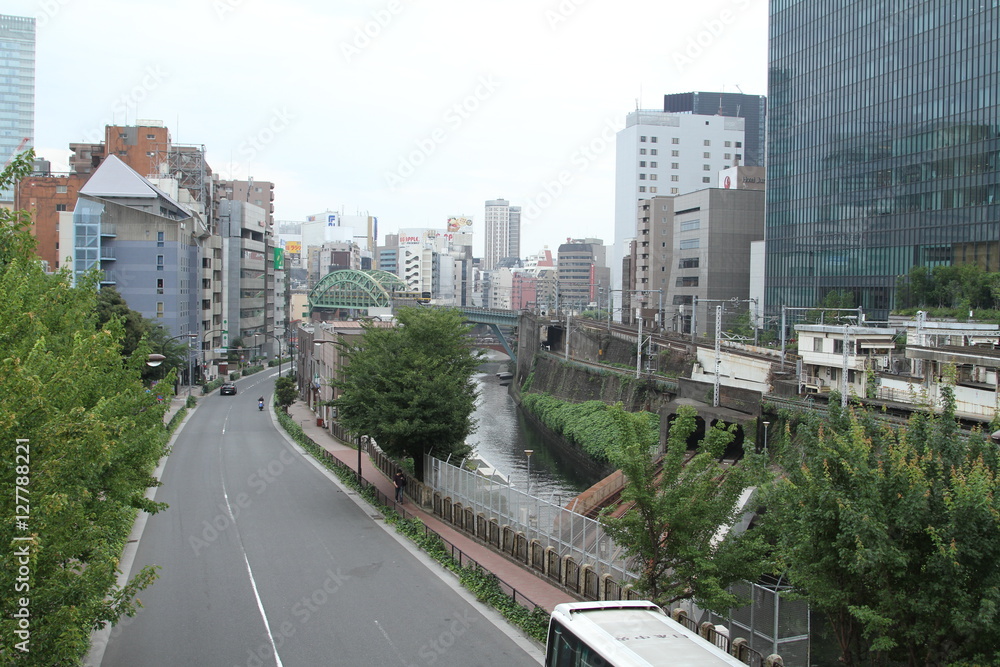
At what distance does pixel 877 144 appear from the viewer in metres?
67.5

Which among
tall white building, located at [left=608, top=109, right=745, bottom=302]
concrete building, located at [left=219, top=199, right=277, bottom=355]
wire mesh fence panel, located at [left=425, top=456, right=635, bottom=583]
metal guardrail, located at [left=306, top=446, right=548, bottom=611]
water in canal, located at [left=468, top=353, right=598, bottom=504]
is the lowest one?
water in canal, located at [left=468, top=353, right=598, bottom=504]

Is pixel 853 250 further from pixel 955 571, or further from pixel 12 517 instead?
pixel 12 517

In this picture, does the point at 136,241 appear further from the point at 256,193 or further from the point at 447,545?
the point at 256,193

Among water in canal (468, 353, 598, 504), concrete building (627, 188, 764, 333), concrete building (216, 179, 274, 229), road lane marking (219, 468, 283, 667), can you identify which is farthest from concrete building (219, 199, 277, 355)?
road lane marking (219, 468, 283, 667)

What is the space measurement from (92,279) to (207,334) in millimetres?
58301

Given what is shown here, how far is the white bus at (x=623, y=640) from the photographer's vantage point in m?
9.79

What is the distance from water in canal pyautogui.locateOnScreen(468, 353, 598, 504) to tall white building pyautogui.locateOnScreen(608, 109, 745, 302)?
7116 centimetres

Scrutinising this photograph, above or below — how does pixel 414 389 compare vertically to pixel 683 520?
above

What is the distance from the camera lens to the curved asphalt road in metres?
14.8

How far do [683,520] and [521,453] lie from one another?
3779cm

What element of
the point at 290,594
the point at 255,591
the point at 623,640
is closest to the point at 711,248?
the point at 290,594

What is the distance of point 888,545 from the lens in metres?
9.17

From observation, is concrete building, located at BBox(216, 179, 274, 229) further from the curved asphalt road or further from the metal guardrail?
the curved asphalt road

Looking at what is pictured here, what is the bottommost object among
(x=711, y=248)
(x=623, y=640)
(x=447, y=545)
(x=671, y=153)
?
(x=447, y=545)
